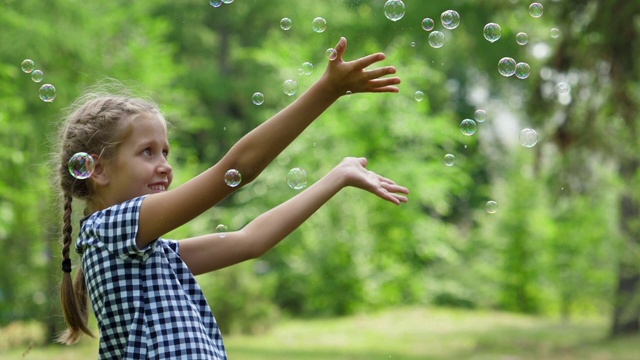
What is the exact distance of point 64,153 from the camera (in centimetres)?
201

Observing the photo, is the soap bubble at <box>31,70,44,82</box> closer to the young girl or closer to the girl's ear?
the young girl

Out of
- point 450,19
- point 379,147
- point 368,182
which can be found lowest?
point 379,147

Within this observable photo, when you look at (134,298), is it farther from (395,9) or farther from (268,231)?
(395,9)

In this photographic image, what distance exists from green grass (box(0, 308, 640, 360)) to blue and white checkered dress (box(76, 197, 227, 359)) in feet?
24.6

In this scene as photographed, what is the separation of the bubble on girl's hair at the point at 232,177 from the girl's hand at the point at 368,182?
13.5 inches

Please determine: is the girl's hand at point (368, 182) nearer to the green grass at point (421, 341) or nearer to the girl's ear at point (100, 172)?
the girl's ear at point (100, 172)

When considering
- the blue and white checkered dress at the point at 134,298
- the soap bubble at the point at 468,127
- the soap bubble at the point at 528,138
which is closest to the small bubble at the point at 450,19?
the soap bubble at the point at 468,127

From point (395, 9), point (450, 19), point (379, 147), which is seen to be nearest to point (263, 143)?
point (395, 9)

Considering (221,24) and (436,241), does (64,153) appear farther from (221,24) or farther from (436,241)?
(221,24)

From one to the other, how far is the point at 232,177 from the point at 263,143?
96mm

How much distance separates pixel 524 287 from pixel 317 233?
439cm

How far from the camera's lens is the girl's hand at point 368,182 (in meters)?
1.96

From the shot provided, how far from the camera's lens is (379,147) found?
1527 centimetres

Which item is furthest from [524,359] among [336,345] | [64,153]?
[64,153]
